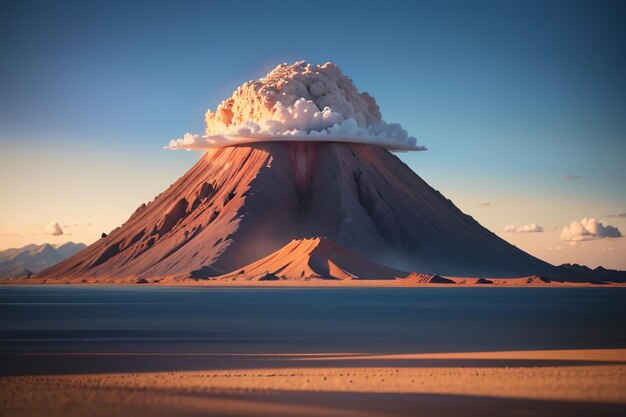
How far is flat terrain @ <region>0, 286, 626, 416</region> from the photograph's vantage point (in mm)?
19578

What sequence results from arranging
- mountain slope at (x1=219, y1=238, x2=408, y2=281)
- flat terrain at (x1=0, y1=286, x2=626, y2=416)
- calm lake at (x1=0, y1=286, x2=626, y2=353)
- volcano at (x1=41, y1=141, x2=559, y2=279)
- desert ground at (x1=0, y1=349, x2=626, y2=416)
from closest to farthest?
desert ground at (x1=0, y1=349, x2=626, y2=416) → flat terrain at (x1=0, y1=286, x2=626, y2=416) → calm lake at (x1=0, y1=286, x2=626, y2=353) → mountain slope at (x1=219, y1=238, x2=408, y2=281) → volcano at (x1=41, y1=141, x2=559, y2=279)

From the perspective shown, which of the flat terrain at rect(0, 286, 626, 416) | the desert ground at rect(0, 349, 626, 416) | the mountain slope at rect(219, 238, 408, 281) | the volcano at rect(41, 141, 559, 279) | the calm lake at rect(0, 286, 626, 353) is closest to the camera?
the desert ground at rect(0, 349, 626, 416)

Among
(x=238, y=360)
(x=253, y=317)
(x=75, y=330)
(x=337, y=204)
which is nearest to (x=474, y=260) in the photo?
(x=337, y=204)

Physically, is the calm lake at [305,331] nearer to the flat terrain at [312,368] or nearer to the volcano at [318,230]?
the flat terrain at [312,368]

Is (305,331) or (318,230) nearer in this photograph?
(305,331)

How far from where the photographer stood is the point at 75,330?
138ft

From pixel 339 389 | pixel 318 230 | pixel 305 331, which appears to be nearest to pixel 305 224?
pixel 318 230

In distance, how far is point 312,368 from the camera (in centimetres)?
2605

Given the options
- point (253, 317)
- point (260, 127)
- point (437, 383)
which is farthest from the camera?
point (260, 127)

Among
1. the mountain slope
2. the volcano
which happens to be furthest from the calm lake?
the volcano

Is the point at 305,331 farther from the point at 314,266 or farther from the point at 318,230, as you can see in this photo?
the point at 318,230

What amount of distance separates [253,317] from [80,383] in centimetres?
3084

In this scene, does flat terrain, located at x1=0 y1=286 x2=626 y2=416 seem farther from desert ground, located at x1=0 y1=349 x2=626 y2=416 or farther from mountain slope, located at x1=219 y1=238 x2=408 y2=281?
mountain slope, located at x1=219 y1=238 x2=408 y2=281

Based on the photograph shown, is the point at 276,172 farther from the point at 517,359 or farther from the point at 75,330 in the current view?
the point at 517,359
